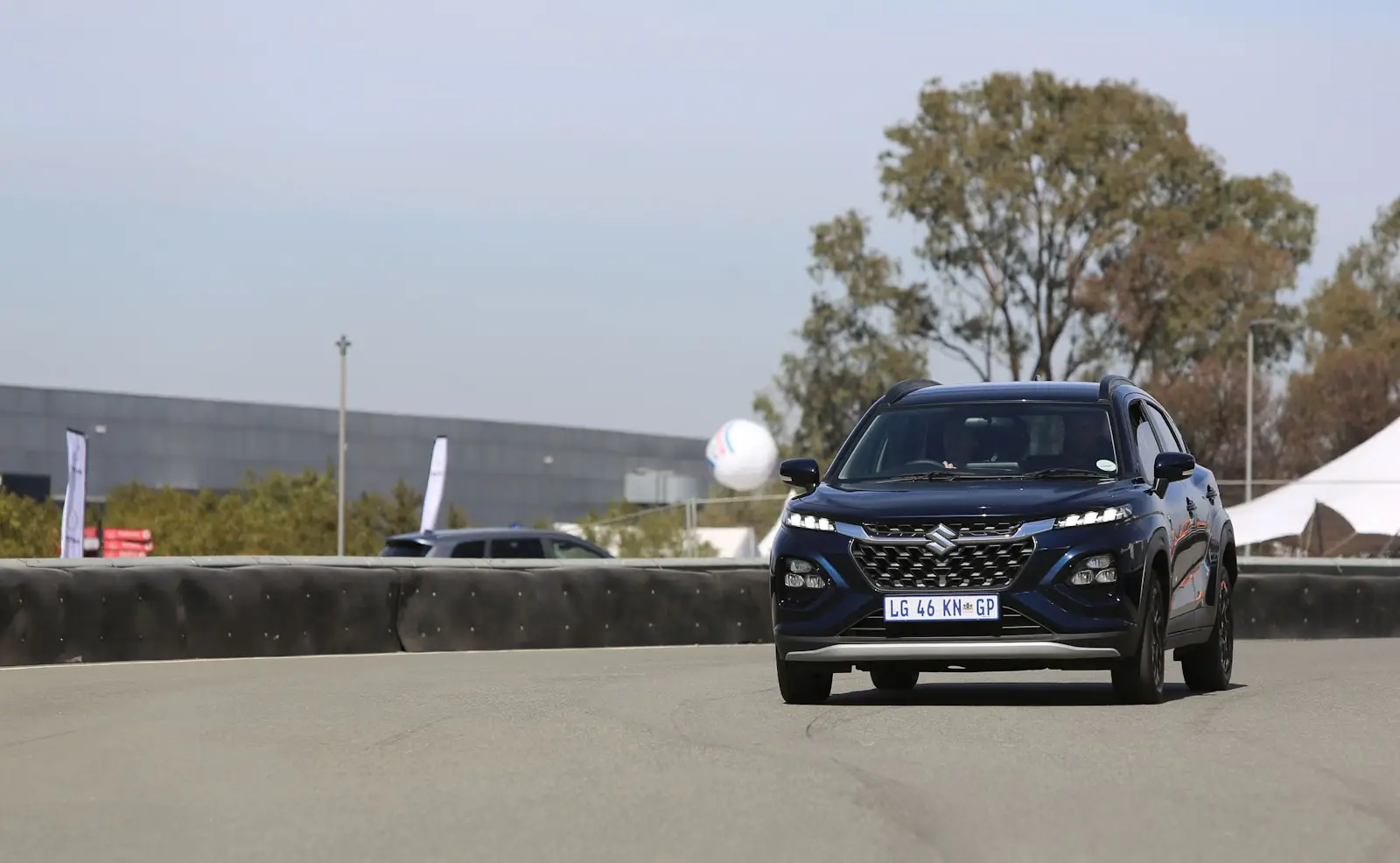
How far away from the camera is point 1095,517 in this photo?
11.6 meters

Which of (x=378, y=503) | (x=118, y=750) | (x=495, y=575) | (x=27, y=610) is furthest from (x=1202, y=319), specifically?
(x=118, y=750)

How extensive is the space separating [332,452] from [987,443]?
73933 mm

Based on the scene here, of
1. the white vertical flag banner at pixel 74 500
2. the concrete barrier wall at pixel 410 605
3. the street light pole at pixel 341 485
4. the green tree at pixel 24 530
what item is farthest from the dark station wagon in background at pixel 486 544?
the street light pole at pixel 341 485

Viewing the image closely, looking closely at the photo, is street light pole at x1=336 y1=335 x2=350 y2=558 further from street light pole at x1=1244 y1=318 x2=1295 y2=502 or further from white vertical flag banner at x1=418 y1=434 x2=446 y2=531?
street light pole at x1=1244 y1=318 x2=1295 y2=502

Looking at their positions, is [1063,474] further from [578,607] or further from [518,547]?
[518,547]

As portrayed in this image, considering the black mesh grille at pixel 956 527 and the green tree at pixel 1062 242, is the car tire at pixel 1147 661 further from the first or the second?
the green tree at pixel 1062 242

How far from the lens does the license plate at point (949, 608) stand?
37.4 feet

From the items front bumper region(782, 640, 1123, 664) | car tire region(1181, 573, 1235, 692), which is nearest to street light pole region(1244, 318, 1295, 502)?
car tire region(1181, 573, 1235, 692)

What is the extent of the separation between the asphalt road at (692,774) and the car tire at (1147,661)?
0.53 feet

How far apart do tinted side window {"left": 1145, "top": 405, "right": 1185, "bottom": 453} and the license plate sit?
8.95ft

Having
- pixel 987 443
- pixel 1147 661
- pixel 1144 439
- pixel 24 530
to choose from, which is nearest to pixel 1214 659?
pixel 1144 439

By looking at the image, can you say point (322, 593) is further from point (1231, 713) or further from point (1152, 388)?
point (1152, 388)

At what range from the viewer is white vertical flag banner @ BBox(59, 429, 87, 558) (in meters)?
37.1

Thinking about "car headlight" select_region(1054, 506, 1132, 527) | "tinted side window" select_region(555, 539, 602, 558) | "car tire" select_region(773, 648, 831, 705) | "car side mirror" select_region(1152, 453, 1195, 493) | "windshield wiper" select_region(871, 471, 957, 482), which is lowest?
"car tire" select_region(773, 648, 831, 705)
